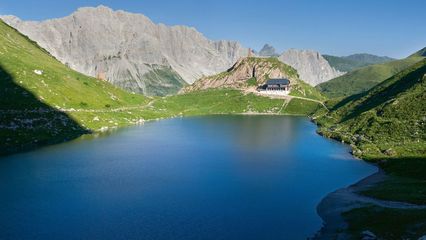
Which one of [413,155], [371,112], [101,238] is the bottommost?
[101,238]

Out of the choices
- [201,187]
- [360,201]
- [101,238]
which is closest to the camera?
[101,238]

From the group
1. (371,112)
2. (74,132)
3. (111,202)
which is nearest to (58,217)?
(111,202)

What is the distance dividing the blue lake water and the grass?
18.5 ft

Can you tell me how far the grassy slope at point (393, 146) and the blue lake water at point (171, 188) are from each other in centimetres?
653

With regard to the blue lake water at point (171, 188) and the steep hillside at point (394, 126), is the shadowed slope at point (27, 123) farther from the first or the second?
the steep hillside at point (394, 126)

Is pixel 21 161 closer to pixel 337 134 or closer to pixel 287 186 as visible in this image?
pixel 287 186

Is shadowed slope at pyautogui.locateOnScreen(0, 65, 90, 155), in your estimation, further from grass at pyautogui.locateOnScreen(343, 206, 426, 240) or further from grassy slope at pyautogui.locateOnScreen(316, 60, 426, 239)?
grassy slope at pyautogui.locateOnScreen(316, 60, 426, 239)

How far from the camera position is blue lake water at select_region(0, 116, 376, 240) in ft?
192

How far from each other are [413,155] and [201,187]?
173ft

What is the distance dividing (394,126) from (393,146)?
20116 mm

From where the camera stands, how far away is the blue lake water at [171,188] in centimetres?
5838

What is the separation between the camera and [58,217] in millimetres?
62594

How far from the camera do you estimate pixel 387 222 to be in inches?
2213

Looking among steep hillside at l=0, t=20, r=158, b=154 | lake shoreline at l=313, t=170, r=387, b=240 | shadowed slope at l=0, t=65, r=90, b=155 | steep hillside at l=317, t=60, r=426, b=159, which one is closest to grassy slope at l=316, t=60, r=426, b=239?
steep hillside at l=317, t=60, r=426, b=159
